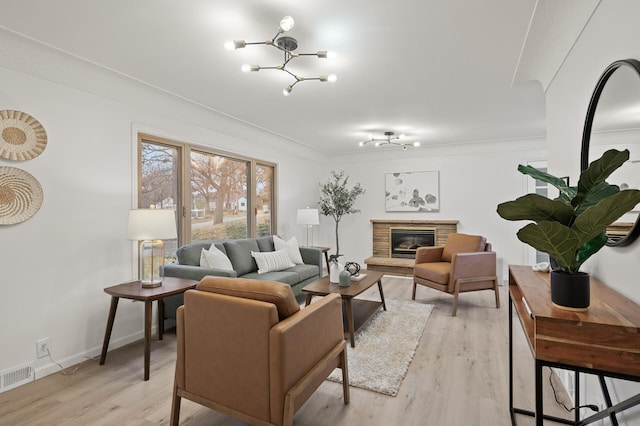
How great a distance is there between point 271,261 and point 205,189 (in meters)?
1.27

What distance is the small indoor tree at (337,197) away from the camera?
6.49 metres

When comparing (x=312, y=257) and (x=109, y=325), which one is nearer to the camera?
(x=109, y=325)

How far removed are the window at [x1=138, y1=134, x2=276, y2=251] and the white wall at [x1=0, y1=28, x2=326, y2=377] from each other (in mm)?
281

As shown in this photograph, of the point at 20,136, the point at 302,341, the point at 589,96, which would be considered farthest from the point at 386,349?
the point at 20,136

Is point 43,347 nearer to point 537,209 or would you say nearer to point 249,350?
point 249,350

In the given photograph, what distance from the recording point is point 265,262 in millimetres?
4258

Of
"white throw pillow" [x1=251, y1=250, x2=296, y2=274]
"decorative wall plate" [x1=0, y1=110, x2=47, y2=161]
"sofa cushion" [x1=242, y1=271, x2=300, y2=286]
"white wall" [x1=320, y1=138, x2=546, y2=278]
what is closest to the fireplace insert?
"white wall" [x1=320, y1=138, x2=546, y2=278]

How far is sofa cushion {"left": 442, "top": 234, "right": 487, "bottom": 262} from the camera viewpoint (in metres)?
4.62

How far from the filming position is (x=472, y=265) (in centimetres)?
410

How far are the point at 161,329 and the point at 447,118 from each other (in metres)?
4.25

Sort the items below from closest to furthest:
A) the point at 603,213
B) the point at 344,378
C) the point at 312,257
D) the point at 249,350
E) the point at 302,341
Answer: the point at 603,213, the point at 249,350, the point at 302,341, the point at 344,378, the point at 312,257

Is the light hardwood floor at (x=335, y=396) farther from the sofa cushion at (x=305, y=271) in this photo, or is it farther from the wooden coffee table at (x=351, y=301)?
the sofa cushion at (x=305, y=271)

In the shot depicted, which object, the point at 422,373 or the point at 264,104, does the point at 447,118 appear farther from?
the point at 422,373

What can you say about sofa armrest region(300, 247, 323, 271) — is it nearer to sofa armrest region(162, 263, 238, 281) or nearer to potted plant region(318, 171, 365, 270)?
potted plant region(318, 171, 365, 270)
